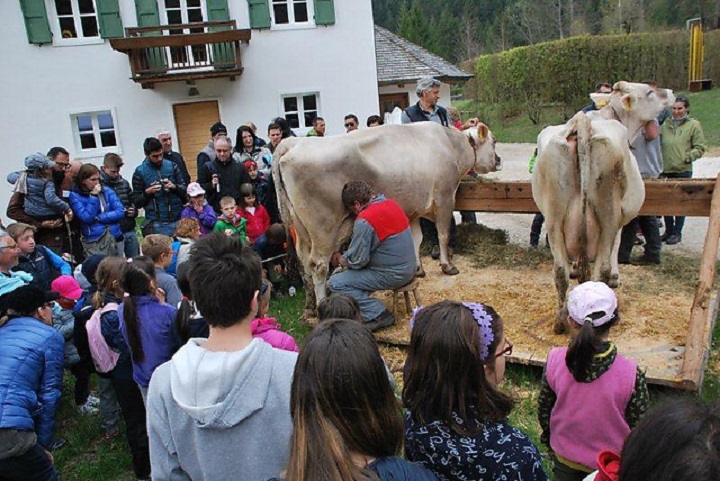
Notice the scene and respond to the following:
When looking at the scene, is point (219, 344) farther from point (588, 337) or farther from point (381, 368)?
point (588, 337)

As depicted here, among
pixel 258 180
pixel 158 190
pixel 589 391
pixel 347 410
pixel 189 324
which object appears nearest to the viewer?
pixel 347 410

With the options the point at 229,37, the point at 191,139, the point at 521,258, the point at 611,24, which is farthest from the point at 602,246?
the point at 611,24

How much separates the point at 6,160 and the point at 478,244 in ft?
44.1

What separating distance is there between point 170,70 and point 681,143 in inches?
497

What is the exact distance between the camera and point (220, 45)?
15.5 metres

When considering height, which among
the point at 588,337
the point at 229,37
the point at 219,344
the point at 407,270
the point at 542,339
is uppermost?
the point at 229,37

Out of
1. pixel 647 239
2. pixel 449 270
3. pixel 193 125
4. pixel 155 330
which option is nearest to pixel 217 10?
pixel 193 125

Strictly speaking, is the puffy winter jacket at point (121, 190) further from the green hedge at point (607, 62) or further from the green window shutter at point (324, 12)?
the green hedge at point (607, 62)

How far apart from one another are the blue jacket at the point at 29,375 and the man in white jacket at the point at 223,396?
46.8 inches

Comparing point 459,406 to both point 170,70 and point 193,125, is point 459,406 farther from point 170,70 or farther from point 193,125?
point 193,125

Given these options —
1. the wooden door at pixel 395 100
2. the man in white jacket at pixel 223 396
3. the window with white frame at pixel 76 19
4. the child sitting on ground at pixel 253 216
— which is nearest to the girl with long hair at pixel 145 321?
the man in white jacket at pixel 223 396

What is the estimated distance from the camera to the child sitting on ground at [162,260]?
4.08m

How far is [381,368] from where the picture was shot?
5.29 feet

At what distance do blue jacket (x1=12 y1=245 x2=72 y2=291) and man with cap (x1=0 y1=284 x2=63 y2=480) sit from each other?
1.65 metres
